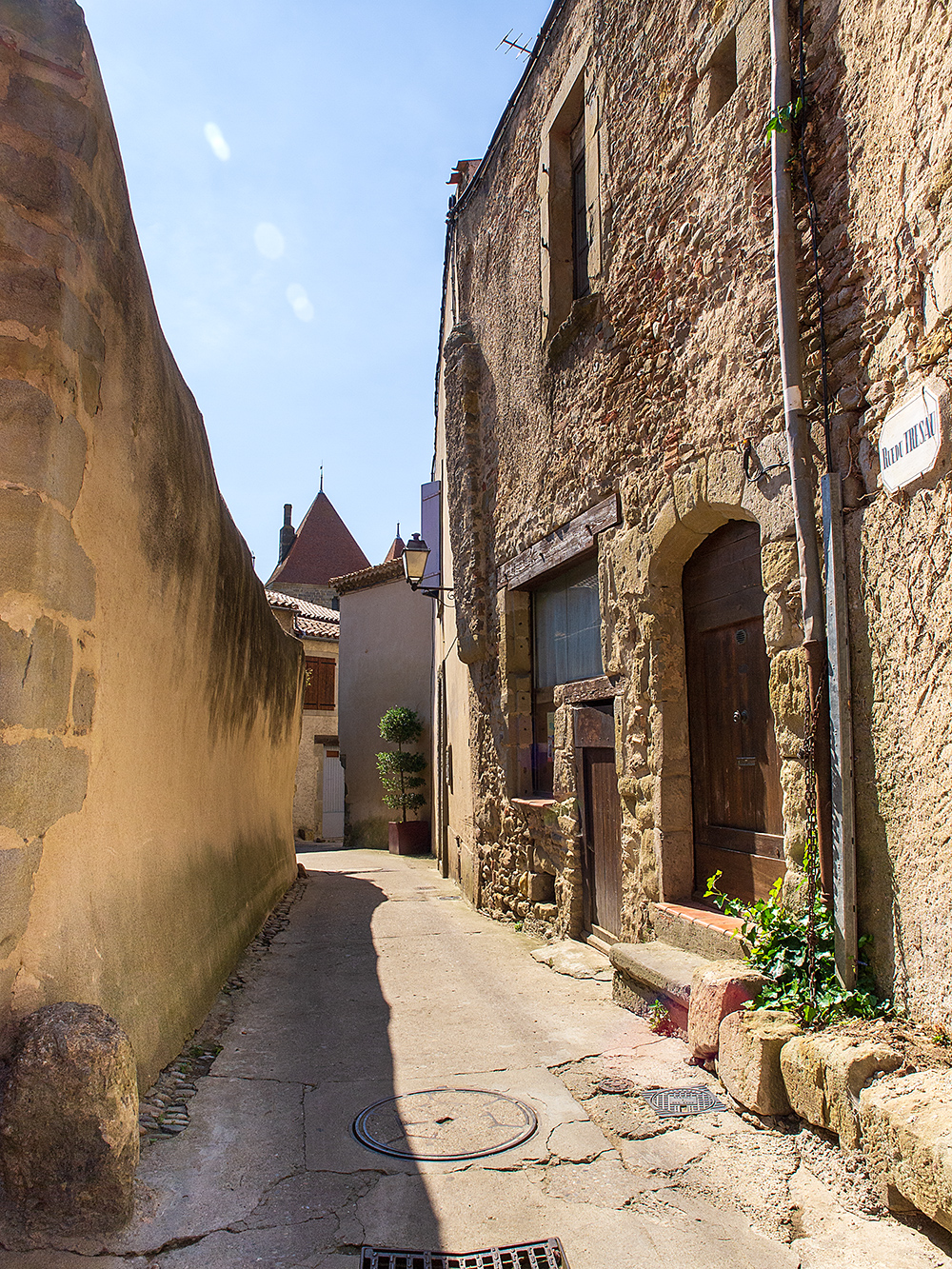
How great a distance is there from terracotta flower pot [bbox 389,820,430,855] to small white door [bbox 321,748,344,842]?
14.5ft

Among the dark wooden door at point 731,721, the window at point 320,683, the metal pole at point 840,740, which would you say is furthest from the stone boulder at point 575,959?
the window at point 320,683

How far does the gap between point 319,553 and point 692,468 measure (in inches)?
1121

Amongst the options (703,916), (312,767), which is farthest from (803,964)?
(312,767)

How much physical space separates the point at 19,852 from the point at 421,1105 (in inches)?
65.5

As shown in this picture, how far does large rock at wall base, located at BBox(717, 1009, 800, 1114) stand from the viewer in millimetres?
2742

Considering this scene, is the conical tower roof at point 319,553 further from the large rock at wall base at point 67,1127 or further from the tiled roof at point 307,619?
the large rock at wall base at point 67,1127

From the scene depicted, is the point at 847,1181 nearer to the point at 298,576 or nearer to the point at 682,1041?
the point at 682,1041

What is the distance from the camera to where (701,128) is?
13.7ft

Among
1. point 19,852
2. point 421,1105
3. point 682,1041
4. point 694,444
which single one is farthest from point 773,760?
point 19,852

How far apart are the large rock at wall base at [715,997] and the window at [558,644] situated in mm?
2528

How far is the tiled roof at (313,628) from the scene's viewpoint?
19656mm

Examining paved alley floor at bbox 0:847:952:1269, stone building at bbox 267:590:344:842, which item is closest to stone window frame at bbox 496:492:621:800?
paved alley floor at bbox 0:847:952:1269

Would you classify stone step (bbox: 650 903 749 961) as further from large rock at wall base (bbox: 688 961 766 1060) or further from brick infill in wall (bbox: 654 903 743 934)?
large rock at wall base (bbox: 688 961 766 1060)

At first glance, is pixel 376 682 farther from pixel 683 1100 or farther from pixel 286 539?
pixel 286 539
